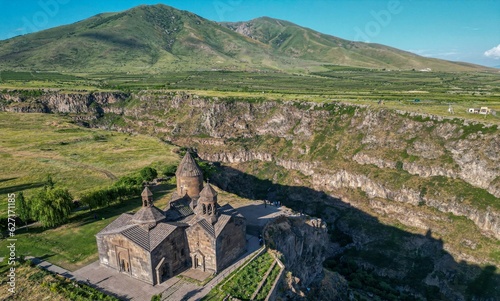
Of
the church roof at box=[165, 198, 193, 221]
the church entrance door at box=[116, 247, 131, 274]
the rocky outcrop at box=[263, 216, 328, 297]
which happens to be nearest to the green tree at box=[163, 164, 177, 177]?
the rocky outcrop at box=[263, 216, 328, 297]

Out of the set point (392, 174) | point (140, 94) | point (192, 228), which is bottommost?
point (392, 174)

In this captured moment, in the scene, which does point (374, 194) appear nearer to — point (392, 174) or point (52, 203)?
point (392, 174)

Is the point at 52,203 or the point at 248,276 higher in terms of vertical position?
the point at 52,203

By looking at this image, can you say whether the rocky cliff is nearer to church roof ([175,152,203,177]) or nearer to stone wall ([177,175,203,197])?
stone wall ([177,175,203,197])

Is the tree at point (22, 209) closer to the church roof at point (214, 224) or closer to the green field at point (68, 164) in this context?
the green field at point (68, 164)

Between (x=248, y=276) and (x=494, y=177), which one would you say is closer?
(x=248, y=276)

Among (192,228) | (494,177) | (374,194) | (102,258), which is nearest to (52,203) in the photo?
(102,258)

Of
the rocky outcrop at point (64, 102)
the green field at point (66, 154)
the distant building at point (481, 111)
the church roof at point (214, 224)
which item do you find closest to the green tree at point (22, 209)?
the green field at point (66, 154)
